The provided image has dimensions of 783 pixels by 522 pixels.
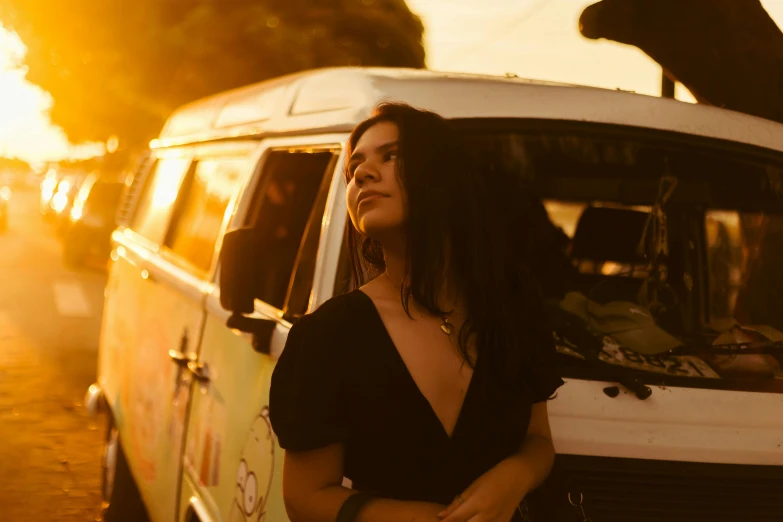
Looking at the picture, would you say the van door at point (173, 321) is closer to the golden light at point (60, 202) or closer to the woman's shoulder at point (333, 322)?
the woman's shoulder at point (333, 322)

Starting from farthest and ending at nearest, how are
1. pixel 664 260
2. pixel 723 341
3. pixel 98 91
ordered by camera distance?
pixel 98 91, pixel 664 260, pixel 723 341

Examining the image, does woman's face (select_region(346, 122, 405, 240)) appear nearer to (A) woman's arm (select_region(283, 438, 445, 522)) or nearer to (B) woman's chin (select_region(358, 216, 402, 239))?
(B) woman's chin (select_region(358, 216, 402, 239))

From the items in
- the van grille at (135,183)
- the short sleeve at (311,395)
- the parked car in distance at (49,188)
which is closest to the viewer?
the short sleeve at (311,395)

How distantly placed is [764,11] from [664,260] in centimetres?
220

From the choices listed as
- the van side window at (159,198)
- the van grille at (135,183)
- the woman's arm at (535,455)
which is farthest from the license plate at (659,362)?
the van grille at (135,183)

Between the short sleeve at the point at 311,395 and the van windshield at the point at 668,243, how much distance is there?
1.74 ft

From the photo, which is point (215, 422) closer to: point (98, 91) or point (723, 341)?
point (723, 341)

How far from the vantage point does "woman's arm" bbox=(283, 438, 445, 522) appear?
178 cm

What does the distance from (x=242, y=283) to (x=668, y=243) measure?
1749mm

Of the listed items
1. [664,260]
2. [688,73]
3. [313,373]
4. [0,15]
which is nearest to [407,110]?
[313,373]

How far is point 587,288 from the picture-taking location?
3.81m

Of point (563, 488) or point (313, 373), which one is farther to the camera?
point (563, 488)

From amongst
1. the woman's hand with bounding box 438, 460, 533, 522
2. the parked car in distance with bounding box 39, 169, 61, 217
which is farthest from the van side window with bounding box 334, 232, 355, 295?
the parked car in distance with bounding box 39, 169, 61, 217

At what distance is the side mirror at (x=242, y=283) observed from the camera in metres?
2.53
